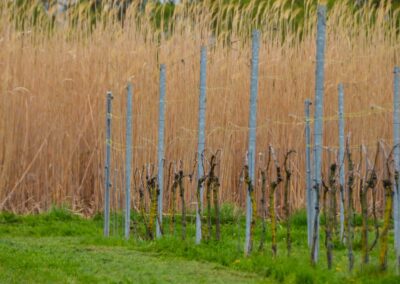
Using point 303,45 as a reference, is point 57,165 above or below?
below

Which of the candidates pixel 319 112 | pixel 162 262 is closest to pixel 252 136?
pixel 319 112

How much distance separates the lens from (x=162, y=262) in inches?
352

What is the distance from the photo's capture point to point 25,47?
1512cm

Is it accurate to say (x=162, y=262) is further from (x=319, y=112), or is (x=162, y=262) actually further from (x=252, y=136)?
(x=319, y=112)

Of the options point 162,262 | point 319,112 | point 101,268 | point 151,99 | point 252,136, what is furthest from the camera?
point 151,99

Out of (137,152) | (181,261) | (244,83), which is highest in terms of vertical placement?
(244,83)

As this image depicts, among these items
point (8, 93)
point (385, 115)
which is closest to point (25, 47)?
point (8, 93)

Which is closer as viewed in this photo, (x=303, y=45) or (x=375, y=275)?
(x=375, y=275)

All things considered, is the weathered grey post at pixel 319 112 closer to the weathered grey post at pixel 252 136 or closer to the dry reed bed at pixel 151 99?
the weathered grey post at pixel 252 136

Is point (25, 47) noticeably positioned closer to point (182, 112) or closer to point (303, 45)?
point (182, 112)

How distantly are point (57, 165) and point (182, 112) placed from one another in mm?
1777

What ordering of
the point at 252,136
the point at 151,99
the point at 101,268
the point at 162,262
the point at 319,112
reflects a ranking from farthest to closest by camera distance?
the point at 151,99 → the point at 252,136 → the point at 162,262 → the point at 101,268 → the point at 319,112

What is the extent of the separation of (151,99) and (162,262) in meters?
5.81

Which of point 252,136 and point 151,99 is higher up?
point 151,99
